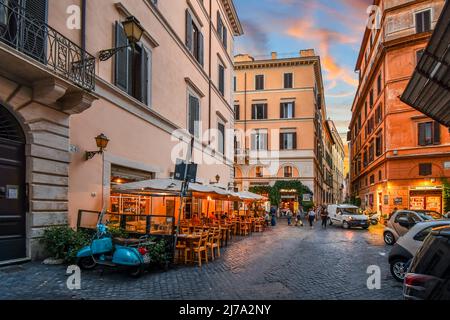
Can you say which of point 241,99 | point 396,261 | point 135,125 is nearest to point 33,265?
point 135,125

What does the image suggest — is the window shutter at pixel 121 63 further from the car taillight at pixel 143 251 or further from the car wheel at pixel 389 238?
the car wheel at pixel 389 238

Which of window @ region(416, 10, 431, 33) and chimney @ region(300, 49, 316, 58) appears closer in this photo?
window @ region(416, 10, 431, 33)

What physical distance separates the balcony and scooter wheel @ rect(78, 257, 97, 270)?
4205mm

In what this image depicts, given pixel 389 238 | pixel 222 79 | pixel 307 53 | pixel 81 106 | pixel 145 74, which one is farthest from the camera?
pixel 307 53

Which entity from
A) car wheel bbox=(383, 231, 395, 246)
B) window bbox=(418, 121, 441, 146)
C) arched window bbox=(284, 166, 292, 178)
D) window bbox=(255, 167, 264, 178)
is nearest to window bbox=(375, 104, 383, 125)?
window bbox=(418, 121, 441, 146)

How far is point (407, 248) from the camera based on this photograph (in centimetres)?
891

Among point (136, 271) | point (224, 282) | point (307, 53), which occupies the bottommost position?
point (224, 282)

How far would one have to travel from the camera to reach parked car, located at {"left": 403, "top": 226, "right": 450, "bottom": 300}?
3.59 metres

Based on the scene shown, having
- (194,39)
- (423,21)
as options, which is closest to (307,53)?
(423,21)

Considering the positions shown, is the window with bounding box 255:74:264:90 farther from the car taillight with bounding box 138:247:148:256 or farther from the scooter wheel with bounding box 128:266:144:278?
the scooter wheel with bounding box 128:266:144:278

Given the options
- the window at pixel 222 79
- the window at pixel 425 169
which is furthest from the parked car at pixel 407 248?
the window at pixel 425 169

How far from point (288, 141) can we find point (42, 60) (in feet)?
125

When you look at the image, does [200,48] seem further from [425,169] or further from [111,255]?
[425,169]
